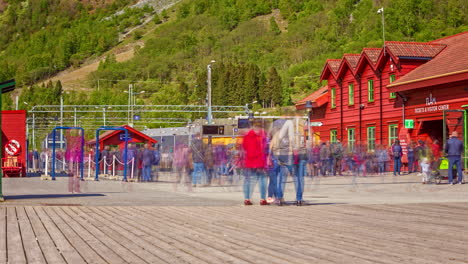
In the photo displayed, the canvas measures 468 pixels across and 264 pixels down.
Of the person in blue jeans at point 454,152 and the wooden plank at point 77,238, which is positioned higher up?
the person in blue jeans at point 454,152

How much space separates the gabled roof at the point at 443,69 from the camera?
31.5 m

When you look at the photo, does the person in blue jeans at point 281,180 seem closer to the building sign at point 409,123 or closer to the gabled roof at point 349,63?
the building sign at point 409,123

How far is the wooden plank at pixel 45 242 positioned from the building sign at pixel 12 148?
27.1 m

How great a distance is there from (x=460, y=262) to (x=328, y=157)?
95.1 ft

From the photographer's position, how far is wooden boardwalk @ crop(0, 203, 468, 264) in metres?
7.95

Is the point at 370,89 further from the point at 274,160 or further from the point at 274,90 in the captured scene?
the point at 274,90

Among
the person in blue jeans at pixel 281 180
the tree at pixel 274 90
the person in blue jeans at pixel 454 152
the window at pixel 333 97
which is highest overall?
the tree at pixel 274 90

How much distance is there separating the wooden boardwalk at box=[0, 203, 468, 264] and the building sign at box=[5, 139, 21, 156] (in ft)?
82.9

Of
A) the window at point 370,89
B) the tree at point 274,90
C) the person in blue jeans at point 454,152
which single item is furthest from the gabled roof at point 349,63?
the tree at point 274,90

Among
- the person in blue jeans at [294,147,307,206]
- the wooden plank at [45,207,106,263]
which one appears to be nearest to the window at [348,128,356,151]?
the person in blue jeans at [294,147,307,206]

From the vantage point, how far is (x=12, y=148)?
128 feet

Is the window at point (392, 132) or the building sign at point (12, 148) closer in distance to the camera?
the window at point (392, 132)

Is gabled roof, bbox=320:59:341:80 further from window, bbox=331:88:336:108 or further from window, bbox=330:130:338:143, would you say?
window, bbox=330:130:338:143

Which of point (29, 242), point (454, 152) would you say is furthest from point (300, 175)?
point (454, 152)
